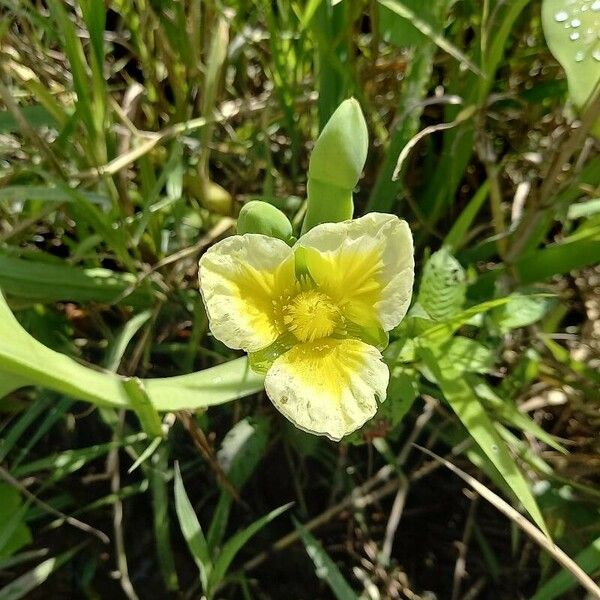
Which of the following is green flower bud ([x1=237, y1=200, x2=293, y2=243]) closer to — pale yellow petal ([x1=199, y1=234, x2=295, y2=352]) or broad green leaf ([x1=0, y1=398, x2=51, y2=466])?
pale yellow petal ([x1=199, y1=234, x2=295, y2=352])

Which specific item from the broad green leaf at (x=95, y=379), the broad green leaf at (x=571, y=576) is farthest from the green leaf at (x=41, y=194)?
the broad green leaf at (x=571, y=576)

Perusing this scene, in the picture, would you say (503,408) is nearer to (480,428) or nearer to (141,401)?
(480,428)

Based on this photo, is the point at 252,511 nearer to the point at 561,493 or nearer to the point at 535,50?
the point at 561,493

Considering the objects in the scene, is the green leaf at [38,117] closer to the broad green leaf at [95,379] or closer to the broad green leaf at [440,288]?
the broad green leaf at [95,379]

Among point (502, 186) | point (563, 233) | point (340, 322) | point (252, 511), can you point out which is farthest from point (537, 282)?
point (252, 511)

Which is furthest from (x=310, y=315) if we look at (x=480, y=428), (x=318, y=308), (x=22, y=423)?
(x=22, y=423)
